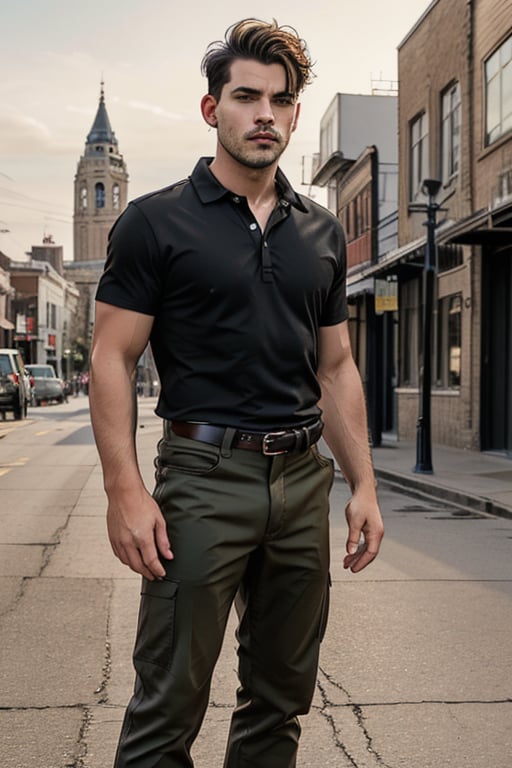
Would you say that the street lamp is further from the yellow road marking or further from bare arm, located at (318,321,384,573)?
bare arm, located at (318,321,384,573)

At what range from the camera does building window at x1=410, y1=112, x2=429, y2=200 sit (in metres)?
23.2

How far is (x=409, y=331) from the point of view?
973 inches

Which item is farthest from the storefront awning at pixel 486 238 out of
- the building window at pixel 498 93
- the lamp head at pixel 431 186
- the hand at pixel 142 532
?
the hand at pixel 142 532

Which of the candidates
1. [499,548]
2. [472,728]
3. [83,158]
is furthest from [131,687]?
[83,158]

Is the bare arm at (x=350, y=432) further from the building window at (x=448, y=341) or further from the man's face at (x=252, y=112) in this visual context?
the building window at (x=448, y=341)

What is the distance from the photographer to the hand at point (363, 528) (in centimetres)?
274

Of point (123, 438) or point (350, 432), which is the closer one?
point (123, 438)

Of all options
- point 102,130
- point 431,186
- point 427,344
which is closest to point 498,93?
point 431,186

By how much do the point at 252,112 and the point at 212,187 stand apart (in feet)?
0.68

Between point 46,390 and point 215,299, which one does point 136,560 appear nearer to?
point 215,299

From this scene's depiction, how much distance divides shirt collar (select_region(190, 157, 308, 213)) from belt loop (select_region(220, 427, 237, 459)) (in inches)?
22.4

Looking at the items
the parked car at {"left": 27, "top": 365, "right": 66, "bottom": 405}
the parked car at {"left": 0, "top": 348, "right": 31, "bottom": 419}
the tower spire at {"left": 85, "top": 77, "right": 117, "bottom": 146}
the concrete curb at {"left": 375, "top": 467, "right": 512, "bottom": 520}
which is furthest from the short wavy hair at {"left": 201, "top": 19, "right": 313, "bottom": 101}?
the tower spire at {"left": 85, "top": 77, "right": 117, "bottom": 146}

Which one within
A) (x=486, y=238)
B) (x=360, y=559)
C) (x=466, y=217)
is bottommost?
(x=360, y=559)

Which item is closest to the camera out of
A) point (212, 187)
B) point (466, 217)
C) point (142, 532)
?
point (142, 532)
